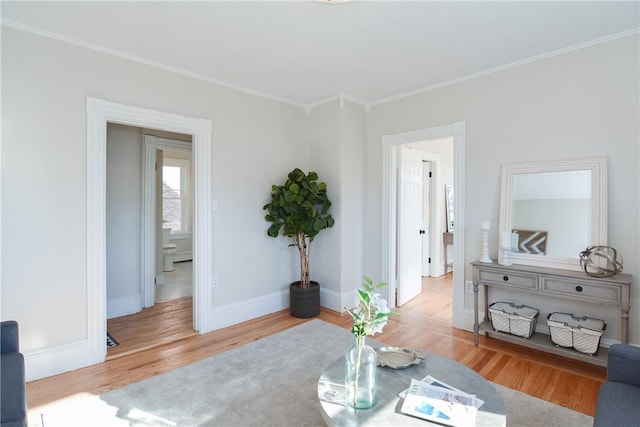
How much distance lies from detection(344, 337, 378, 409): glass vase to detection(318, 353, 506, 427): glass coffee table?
33 millimetres

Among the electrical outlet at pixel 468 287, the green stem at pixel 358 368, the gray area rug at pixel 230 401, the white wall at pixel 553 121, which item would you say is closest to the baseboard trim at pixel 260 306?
the gray area rug at pixel 230 401

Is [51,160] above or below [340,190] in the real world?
above

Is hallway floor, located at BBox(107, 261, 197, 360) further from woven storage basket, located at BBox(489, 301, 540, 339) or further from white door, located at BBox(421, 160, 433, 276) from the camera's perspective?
white door, located at BBox(421, 160, 433, 276)

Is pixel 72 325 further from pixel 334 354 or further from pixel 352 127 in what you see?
pixel 352 127

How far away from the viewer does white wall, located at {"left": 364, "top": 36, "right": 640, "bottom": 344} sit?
2.56m

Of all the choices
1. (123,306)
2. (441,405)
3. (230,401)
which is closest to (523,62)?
(441,405)

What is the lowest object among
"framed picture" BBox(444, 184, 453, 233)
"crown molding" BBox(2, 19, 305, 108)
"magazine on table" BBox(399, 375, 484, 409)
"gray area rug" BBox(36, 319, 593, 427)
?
"gray area rug" BBox(36, 319, 593, 427)

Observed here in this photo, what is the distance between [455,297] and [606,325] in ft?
4.05

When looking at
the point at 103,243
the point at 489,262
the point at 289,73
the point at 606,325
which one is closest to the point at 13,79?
the point at 103,243

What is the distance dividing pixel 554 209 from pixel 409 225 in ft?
6.01

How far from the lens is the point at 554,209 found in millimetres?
2898

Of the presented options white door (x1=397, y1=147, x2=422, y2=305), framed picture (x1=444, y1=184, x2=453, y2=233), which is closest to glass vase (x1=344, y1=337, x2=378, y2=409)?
white door (x1=397, y1=147, x2=422, y2=305)

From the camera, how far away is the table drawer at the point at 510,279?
9.09ft

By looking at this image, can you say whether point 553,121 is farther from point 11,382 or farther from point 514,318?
point 11,382
